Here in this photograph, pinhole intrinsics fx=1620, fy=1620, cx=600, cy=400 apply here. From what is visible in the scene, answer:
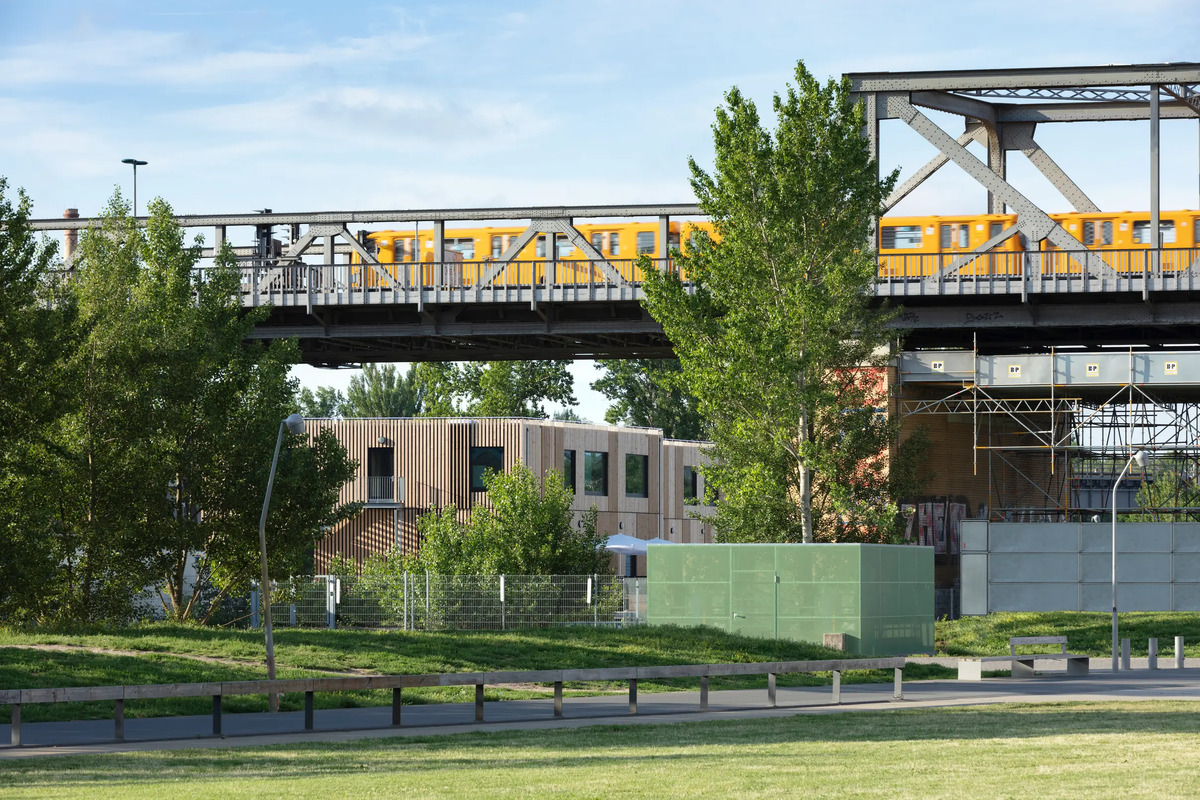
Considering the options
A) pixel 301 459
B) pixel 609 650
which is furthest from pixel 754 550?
pixel 301 459

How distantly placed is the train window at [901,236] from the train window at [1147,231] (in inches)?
291

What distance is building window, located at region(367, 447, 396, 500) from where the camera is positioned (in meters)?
62.9

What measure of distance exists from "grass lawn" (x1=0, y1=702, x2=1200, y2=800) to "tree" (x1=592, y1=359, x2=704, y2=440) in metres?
82.4

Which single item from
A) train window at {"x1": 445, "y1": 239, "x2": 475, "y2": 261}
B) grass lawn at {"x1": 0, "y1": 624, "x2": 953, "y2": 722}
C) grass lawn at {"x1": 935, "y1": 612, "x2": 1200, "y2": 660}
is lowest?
grass lawn at {"x1": 935, "y1": 612, "x2": 1200, "y2": 660}

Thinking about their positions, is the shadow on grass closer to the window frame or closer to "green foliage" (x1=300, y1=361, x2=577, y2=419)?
the window frame

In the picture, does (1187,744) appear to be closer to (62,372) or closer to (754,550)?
(754,550)

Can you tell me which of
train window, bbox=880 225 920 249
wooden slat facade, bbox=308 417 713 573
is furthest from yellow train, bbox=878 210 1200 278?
wooden slat facade, bbox=308 417 713 573

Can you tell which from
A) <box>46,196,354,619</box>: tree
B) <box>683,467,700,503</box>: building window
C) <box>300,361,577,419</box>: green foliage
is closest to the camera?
<box>46,196,354,619</box>: tree

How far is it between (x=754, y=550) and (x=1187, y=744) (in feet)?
56.5

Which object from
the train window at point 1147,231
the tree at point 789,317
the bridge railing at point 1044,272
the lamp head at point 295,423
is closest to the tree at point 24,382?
the lamp head at point 295,423

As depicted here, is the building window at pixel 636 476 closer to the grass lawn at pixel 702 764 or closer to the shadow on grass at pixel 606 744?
the shadow on grass at pixel 606 744

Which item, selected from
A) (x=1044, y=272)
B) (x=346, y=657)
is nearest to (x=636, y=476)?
(x=1044, y=272)

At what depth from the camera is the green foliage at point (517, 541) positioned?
145 ft

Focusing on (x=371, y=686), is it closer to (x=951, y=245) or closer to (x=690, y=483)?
(x=951, y=245)
